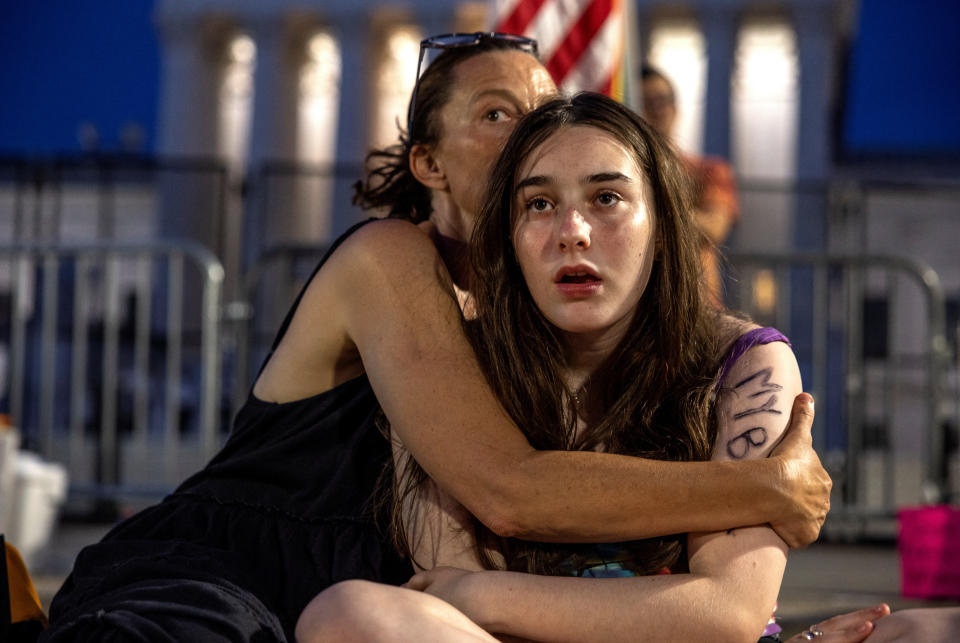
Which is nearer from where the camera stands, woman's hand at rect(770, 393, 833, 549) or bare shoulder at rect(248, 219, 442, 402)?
woman's hand at rect(770, 393, 833, 549)

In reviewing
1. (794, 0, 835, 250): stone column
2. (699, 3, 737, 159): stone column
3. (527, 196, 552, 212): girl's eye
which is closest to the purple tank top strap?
(527, 196, 552, 212): girl's eye

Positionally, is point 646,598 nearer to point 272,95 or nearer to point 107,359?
point 107,359

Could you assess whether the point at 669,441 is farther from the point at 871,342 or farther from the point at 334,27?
the point at 334,27

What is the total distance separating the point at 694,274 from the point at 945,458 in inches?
233

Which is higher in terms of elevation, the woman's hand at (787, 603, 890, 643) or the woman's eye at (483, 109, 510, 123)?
the woman's eye at (483, 109, 510, 123)

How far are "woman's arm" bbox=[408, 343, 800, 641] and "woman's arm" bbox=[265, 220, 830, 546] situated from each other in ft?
0.21

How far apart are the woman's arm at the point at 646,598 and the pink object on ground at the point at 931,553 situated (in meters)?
3.71

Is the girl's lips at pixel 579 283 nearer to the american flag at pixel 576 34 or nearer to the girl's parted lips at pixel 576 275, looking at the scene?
the girl's parted lips at pixel 576 275

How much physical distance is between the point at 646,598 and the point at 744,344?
605mm

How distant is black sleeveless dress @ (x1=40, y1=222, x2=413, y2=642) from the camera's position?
8.04ft

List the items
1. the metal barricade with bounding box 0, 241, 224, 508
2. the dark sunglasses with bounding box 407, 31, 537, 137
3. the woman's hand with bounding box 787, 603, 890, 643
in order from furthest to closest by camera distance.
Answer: the metal barricade with bounding box 0, 241, 224, 508, the dark sunglasses with bounding box 407, 31, 537, 137, the woman's hand with bounding box 787, 603, 890, 643

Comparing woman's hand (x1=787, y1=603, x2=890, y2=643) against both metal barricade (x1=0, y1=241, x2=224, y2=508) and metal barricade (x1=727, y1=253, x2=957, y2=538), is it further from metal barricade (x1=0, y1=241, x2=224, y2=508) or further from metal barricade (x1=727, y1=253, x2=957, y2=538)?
metal barricade (x1=0, y1=241, x2=224, y2=508)

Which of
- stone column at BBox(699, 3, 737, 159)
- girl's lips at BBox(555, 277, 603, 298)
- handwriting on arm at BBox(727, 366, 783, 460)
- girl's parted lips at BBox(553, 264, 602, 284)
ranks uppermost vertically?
stone column at BBox(699, 3, 737, 159)

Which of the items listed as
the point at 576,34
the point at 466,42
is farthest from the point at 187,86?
the point at 466,42
